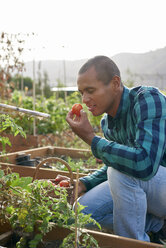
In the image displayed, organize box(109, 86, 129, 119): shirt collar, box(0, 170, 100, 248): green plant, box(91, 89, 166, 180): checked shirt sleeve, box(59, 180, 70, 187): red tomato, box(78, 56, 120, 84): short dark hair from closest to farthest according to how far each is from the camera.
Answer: box(0, 170, 100, 248): green plant
box(91, 89, 166, 180): checked shirt sleeve
box(78, 56, 120, 84): short dark hair
box(109, 86, 129, 119): shirt collar
box(59, 180, 70, 187): red tomato

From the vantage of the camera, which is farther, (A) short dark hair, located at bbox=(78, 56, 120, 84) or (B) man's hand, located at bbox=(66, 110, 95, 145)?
(A) short dark hair, located at bbox=(78, 56, 120, 84)

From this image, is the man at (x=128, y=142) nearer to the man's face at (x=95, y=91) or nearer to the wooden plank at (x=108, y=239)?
the man's face at (x=95, y=91)

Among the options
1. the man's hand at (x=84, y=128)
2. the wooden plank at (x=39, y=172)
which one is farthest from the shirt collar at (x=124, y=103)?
the wooden plank at (x=39, y=172)

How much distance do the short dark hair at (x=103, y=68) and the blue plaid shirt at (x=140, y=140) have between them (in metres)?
0.17

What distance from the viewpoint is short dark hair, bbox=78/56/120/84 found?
6.27ft

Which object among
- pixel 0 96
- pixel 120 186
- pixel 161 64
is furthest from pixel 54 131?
pixel 161 64

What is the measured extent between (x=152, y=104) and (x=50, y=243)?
3.28 feet

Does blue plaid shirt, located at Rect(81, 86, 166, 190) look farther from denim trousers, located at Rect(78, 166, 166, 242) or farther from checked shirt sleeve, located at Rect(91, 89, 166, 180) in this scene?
denim trousers, located at Rect(78, 166, 166, 242)

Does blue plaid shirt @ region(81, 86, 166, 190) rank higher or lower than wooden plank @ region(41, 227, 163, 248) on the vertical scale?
higher

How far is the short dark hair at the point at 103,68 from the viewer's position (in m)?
1.91

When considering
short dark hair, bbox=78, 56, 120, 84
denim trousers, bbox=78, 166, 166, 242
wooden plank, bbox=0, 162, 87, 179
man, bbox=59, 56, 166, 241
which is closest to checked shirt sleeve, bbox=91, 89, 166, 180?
man, bbox=59, 56, 166, 241

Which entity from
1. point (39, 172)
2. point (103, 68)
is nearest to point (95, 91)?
point (103, 68)

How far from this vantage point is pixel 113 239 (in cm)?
163

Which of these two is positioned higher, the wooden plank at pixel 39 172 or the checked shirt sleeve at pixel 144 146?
the checked shirt sleeve at pixel 144 146
